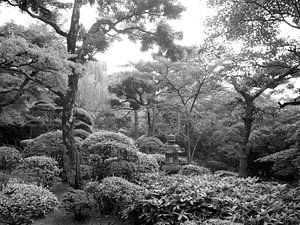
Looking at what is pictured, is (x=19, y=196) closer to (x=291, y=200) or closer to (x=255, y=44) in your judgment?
(x=291, y=200)

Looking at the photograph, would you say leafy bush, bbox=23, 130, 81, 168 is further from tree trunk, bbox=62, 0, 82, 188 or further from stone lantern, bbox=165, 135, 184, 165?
stone lantern, bbox=165, 135, 184, 165

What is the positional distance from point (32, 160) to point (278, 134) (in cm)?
930

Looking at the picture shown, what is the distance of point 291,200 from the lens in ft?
15.3

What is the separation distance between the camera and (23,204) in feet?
14.9

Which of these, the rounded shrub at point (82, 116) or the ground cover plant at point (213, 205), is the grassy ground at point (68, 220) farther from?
the rounded shrub at point (82, 116)

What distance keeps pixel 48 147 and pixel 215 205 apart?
4.98m

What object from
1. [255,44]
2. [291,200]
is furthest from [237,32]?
[291,200]

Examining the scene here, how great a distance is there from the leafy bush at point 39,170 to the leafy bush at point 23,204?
1.27m

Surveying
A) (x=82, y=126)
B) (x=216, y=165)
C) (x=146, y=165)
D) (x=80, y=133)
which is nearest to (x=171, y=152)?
(x=146, y=165)

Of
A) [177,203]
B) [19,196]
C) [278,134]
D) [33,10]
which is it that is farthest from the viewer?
[278,134]

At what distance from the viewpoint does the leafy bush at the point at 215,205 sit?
13.6ft

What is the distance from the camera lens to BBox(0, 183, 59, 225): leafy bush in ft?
14.7

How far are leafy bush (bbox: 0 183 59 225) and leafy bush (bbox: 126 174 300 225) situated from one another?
5.20 feet

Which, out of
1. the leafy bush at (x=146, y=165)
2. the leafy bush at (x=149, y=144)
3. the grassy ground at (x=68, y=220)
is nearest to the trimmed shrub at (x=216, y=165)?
the leafy bush at (x=149, y=144)
